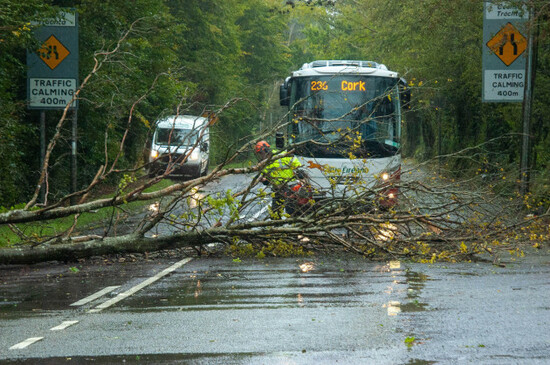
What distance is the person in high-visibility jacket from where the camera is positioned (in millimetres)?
14484

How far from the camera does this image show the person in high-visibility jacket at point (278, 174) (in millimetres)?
14484

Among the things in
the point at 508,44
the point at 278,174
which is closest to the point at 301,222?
the point at 278,174

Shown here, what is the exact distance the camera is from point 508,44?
69.5 ft

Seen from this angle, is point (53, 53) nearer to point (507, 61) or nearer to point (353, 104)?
point (353, 104)

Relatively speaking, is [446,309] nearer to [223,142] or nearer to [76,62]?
[223,142]

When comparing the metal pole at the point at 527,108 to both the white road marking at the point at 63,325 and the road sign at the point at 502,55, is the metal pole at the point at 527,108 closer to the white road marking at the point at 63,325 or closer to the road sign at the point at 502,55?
the road sign at the point at 502,55

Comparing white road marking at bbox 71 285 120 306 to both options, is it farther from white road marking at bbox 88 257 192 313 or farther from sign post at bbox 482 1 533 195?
sign post at bbox 482 1 533 195

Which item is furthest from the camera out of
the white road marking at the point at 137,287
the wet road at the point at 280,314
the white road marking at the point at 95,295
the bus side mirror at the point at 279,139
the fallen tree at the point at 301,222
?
the bus side mirror at the point at 279,139

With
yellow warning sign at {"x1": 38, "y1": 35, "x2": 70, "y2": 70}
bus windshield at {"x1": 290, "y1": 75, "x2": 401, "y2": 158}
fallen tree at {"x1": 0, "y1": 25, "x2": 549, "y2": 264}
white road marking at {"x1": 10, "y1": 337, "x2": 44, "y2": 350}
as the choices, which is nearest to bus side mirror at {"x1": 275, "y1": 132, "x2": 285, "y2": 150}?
fallen tree at {"x1": 0, "y1": 25, "x2": 549, "y2": 264}

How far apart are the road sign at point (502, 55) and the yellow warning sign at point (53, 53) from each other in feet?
32.1

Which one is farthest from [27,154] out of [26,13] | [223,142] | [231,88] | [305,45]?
[305,45]

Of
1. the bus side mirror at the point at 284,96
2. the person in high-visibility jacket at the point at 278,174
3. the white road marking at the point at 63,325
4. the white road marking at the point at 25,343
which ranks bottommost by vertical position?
the white road marking at the point at 63,325

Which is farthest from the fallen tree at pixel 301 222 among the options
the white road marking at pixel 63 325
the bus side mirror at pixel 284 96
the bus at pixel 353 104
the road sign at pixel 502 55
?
the road sign at pixel 502 55

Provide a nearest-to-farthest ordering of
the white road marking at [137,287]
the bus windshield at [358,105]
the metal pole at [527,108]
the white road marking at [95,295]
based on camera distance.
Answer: the white road marking at [137,287] < the white road marking at [95,295] < the metal pole at [527,108] < the bus windshield at [358,105]
